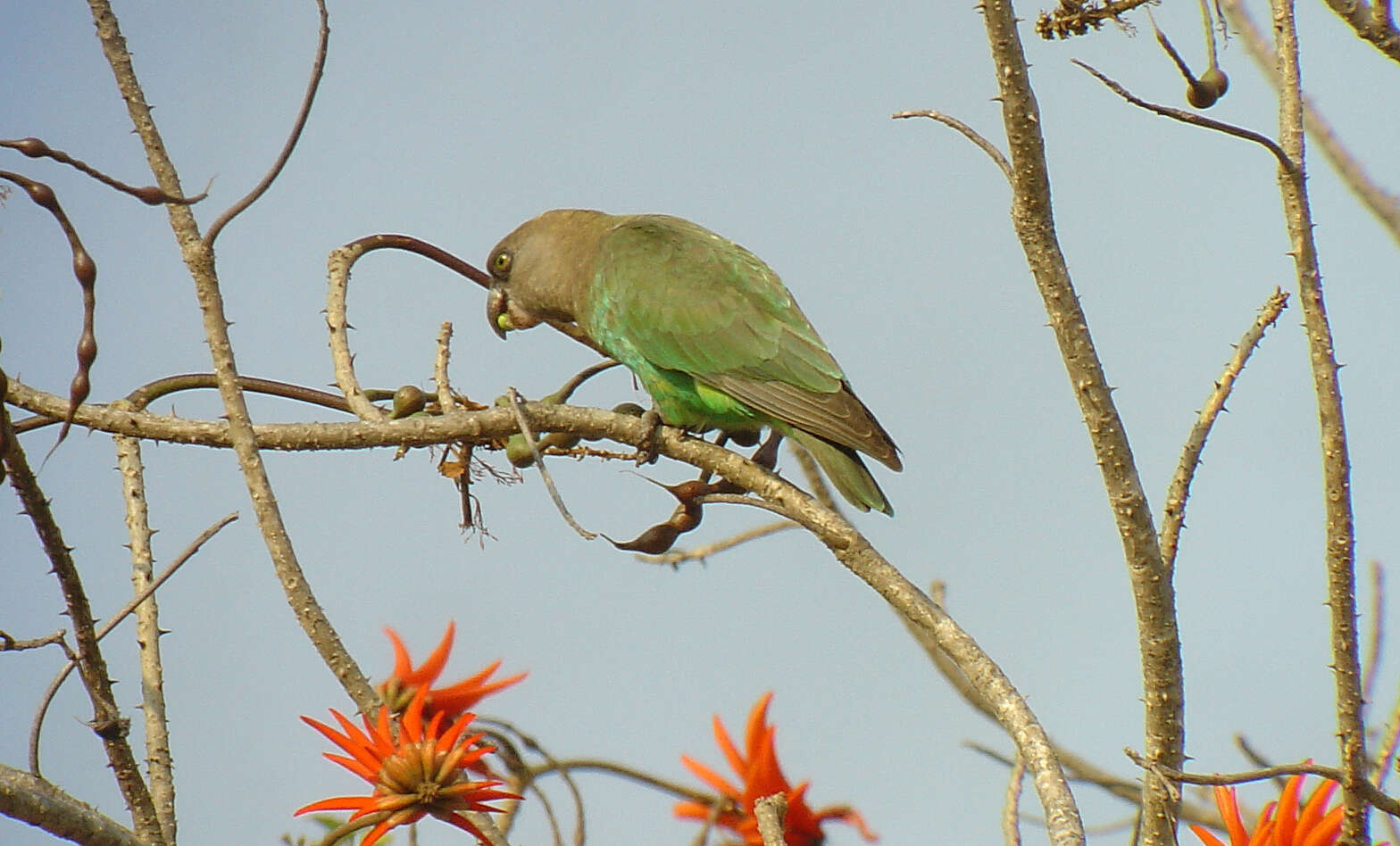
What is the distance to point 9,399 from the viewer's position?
8.50 feet

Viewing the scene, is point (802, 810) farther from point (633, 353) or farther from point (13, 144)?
point (633, 353)

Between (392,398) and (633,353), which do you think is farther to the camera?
(633,353)

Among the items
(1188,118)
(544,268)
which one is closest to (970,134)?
(1188,118)

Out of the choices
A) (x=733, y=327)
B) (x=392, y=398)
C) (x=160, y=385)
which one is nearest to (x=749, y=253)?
(x=733, y=327)

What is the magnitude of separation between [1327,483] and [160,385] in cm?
224

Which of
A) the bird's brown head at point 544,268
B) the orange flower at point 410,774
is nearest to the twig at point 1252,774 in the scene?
the orange flower at point 410,774

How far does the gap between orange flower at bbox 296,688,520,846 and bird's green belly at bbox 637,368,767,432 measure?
2.24 m

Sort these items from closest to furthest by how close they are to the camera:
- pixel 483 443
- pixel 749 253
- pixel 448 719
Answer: pixel 448 719
pixel 483 443
pixel 749 253

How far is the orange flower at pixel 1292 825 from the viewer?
1.83m

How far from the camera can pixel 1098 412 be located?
2.04 metres

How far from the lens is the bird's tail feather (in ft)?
11.8

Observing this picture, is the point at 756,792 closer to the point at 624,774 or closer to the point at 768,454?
the point at 624,774

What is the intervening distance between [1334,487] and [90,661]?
1896mm

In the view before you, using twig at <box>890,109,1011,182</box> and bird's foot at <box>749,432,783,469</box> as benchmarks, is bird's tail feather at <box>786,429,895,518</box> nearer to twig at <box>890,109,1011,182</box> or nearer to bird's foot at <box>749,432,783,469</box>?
bird's foot at <box>749,432,783,469</box>
